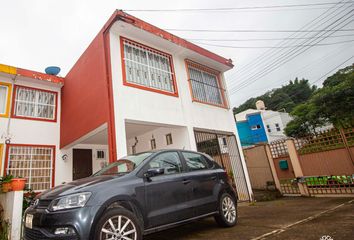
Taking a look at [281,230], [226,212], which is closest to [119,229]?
[226,212]

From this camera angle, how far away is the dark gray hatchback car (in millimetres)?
2703

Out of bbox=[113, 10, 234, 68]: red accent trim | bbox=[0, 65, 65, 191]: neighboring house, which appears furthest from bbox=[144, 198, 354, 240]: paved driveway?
bbox=[0, 65, 65, 191]: neighboring house

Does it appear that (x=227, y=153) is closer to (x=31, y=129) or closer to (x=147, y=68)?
(x=147, y=68)

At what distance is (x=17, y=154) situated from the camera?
841cm

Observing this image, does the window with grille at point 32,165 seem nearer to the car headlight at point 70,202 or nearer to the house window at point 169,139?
the house window at point 169,139

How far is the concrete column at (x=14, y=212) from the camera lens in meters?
4.49

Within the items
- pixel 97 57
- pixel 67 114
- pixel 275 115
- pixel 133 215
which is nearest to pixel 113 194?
pixel 133 215

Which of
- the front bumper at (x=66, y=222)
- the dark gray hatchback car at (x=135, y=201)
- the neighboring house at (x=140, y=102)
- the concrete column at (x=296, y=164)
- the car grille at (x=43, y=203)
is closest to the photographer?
the front bumper at (x=66, y=222)

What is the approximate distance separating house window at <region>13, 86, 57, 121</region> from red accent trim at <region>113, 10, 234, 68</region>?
5295mm

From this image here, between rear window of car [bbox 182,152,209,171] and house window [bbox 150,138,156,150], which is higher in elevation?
house window [bbox 150,138,156,150]

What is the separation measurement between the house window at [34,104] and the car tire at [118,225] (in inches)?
326

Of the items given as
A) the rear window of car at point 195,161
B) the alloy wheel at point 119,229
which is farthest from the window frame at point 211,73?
the alloy wheel at point 119,229

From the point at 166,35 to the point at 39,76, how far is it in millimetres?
5906

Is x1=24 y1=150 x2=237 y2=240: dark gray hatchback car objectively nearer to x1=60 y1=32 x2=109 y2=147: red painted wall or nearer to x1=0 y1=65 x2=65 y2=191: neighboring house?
x1=60 y1=32 x2=109 y2=147: red painted wall
